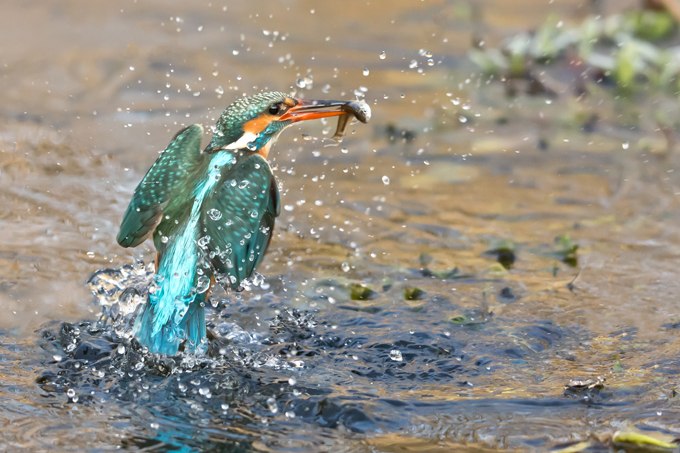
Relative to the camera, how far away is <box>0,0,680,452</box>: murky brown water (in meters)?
3.96

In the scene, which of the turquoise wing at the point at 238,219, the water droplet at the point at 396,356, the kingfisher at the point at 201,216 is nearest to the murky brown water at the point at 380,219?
the water droplet at the point at 396,356

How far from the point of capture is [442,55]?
7.92m

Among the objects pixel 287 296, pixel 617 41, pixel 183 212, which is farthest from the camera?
pixel 617 41

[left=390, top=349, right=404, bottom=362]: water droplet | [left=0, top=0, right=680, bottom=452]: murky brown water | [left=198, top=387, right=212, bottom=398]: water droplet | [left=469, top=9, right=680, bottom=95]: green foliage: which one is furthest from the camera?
[left=469, top=9, right=680, bottom=95]: green foliage

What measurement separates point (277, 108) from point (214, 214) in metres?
0.61

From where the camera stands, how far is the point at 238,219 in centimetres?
437

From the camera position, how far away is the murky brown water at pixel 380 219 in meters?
3.96

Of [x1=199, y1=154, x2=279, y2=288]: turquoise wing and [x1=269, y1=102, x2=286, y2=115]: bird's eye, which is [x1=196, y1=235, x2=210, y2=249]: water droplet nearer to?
[x1=199, y1=154, x2=279, y2=288]: turquoise wing

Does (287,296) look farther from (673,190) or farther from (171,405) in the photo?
(673,190)

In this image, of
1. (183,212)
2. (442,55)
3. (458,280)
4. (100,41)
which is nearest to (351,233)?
(458,280)

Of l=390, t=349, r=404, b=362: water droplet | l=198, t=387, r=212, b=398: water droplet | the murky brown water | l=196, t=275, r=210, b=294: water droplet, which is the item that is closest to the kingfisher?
l=196, t=275, r=210, b=294: water droplet

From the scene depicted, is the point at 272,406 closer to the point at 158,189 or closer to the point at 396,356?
the point at 396,356

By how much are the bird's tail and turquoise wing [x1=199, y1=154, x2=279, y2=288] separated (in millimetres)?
164

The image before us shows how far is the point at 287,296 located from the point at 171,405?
1.10m
